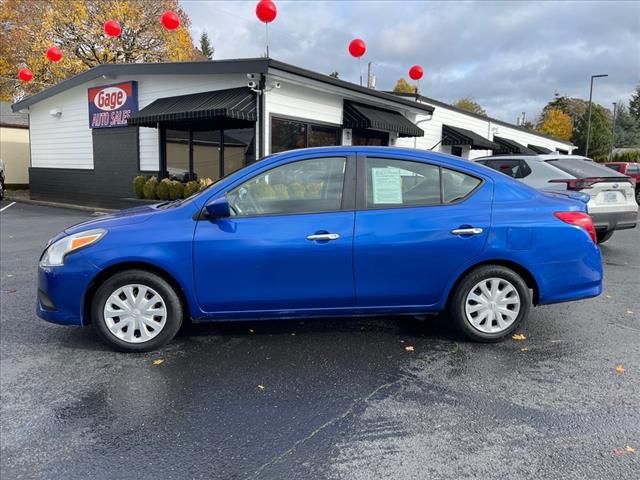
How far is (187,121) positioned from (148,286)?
30.7 feet

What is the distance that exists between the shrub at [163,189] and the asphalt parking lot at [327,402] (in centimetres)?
806

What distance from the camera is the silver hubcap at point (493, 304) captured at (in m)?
3.95

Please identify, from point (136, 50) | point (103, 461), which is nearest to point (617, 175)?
point (103, 461)

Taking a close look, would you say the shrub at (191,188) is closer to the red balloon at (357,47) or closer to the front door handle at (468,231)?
the red balloon at (357,47)

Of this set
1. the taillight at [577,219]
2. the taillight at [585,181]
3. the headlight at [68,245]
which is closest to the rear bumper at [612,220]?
the taillight at [585,181]

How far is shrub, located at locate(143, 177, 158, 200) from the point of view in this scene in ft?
42.7

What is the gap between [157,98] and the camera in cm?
1348

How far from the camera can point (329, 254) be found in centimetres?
371

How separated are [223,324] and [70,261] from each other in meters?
1.43

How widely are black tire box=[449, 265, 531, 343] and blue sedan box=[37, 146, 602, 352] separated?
0.01 metres

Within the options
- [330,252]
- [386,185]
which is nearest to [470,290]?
[386,185]

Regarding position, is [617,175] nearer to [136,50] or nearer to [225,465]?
[225,465]

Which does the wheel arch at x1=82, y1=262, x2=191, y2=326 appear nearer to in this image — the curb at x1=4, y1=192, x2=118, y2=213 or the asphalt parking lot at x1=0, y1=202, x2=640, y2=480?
the asphalt parking lot at x1=0, y1=202, x2=640, y2=480

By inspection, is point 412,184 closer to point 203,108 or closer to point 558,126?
point 203,108
